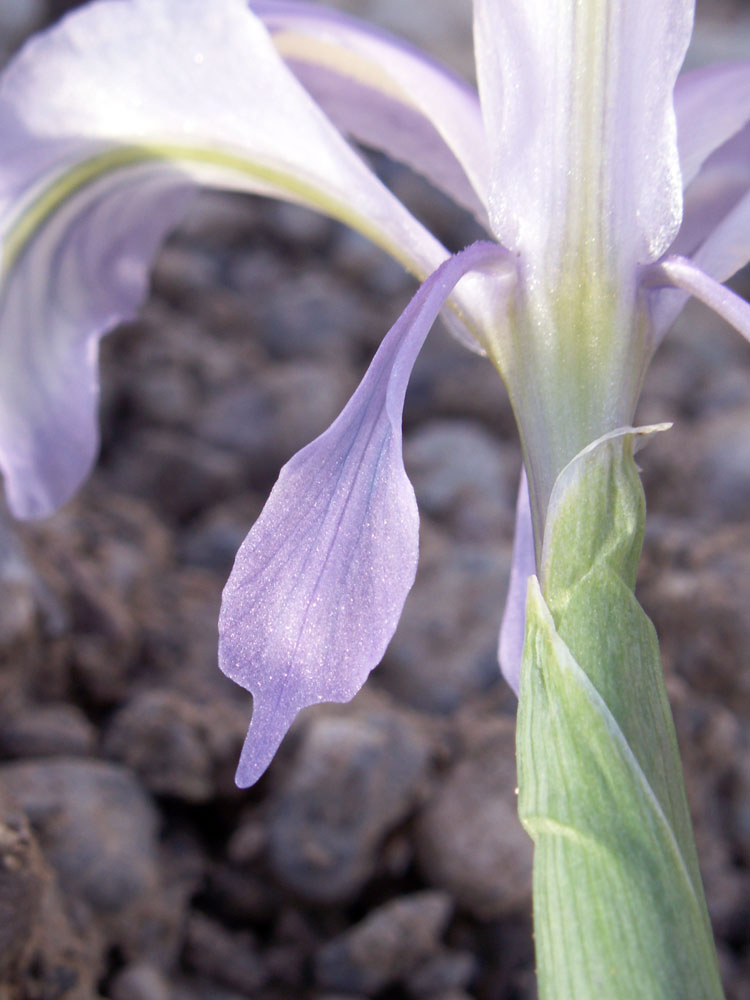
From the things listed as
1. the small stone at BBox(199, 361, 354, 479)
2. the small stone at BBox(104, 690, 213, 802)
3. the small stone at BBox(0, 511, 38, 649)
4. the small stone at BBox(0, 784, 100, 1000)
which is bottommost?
the small stone at BBox(0, 784, 100, 1000)

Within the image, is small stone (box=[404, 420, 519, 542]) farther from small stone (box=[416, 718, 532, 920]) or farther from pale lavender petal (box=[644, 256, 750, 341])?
pale lavender petal (box=[644, 256, 750, 341])

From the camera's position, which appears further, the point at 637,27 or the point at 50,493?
the point at 50,493

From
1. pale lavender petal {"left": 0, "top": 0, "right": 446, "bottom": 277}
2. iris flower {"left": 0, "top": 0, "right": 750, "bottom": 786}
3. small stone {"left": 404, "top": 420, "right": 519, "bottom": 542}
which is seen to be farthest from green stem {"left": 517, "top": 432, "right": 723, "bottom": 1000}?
small stone {"left": 404, "top": 420, "right": 519, "bottom": 542}

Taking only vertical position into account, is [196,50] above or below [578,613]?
above

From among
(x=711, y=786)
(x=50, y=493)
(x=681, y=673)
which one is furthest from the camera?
(x=681, y=673)

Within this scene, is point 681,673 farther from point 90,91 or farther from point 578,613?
point 90,91

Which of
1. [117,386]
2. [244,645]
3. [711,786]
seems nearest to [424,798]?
[711,786]

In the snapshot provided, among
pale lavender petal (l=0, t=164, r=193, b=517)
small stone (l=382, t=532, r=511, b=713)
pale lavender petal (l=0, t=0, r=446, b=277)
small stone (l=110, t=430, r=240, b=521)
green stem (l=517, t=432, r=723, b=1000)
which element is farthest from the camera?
small stone (l=110, t=430, r=240, b=521)

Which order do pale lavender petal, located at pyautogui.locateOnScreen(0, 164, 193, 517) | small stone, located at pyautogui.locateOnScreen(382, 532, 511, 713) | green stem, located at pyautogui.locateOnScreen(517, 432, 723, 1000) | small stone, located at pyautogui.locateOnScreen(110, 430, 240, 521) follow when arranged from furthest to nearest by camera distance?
small stone, located at pyautogui.locateOnScreen(110, 430, 240, 521) → small stone, located at pyautogui.locateOnScreen(382, 532, 511, 713) → pale lavender petal, located at pyautogui.locateOnScreen(0, 164, 193, 517) → green stem, located at pyautogui.locateOnScreen(517, 432, 723, 1000)
